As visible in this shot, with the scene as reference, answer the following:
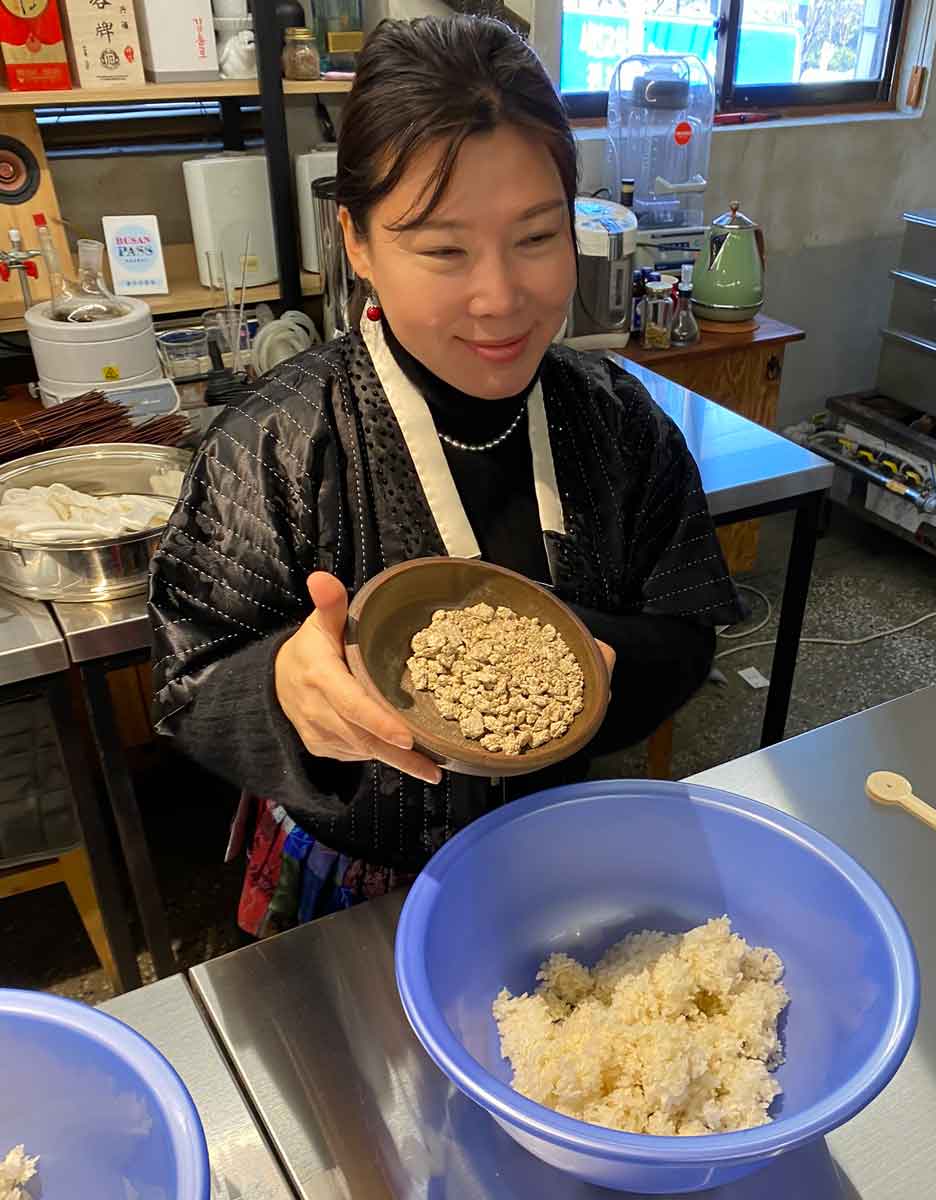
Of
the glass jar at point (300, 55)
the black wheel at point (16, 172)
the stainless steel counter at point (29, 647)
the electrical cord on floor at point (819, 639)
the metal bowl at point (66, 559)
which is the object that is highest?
the glass jar at point (300, 55)

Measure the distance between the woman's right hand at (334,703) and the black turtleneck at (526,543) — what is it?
33 cm

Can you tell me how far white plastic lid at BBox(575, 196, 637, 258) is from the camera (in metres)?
2.36

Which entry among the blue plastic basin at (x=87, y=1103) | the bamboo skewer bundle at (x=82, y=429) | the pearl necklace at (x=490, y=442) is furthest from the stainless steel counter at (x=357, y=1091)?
the bamboo skewer bundle at (x=82, y=429)

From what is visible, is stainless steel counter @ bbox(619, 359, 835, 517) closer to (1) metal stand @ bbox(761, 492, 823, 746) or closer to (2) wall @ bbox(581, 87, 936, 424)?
(1) metal stand @ bbox(761, 492, 823, 746)

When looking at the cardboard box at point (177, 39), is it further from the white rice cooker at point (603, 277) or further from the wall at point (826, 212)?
the wall at point (826, 212)

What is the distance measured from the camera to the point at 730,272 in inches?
105

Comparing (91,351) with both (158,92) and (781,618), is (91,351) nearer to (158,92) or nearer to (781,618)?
(158,92)

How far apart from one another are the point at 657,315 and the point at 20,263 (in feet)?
4.79

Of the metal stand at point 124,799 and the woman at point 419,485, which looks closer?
the woman at point 419,485

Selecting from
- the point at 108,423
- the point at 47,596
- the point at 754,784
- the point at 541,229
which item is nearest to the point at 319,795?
the point at 754,784

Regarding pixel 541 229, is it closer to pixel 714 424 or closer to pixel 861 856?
pixel 861 856

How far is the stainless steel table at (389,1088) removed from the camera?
0.70 m

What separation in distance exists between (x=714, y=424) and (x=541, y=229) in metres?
1.13

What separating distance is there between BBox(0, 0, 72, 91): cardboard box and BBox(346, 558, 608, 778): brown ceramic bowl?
162 cm
